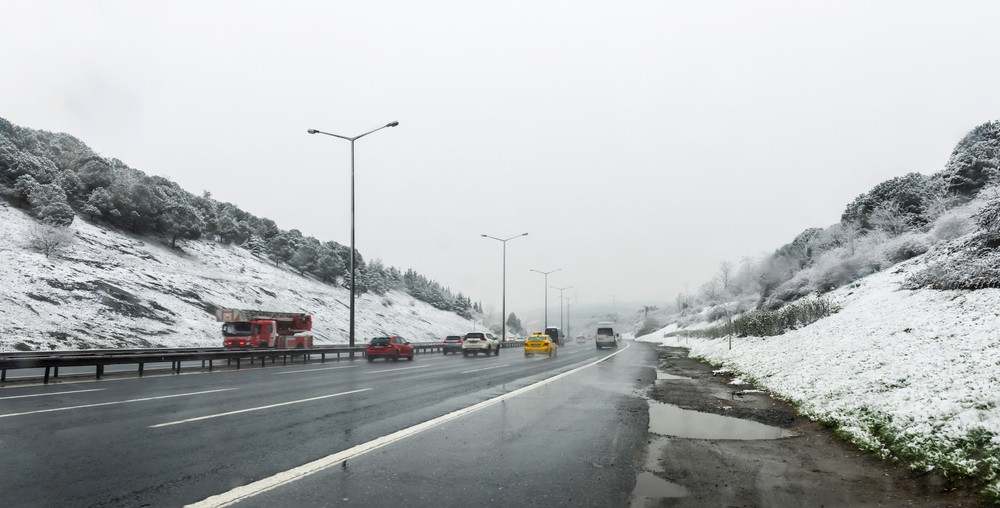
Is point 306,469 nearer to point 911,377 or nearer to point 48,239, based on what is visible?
point 911,377

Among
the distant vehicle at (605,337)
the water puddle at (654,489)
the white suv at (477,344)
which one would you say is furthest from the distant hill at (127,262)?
the water puddle at (654,489)

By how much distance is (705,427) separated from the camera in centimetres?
887

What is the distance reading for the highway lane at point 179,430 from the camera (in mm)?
5230

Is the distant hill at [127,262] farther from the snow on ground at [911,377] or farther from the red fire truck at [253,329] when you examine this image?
the snow on ground at [911,377]

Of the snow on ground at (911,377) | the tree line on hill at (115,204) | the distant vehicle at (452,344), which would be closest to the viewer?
the snow on ground at (911,377)

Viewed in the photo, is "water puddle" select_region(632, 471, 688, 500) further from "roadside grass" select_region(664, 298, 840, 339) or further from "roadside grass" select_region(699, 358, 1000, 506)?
"roadside grass" select_region(664, 298, 840, 339)

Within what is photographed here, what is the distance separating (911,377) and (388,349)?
959 inches

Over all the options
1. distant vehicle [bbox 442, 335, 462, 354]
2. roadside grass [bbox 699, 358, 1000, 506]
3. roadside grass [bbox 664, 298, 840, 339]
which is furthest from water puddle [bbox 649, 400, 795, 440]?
distant vehicle [bbox 442, 335, 462, 354]

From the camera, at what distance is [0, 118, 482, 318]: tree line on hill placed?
39531 millimetres

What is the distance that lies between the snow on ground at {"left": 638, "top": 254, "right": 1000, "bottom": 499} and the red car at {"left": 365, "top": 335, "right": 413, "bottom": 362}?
18.0 m

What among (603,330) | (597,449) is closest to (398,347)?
(597,449)

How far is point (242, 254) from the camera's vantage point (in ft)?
209

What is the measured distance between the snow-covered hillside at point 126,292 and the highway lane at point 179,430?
1909 cm

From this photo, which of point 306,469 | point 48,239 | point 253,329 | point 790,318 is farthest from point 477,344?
point 306,469
